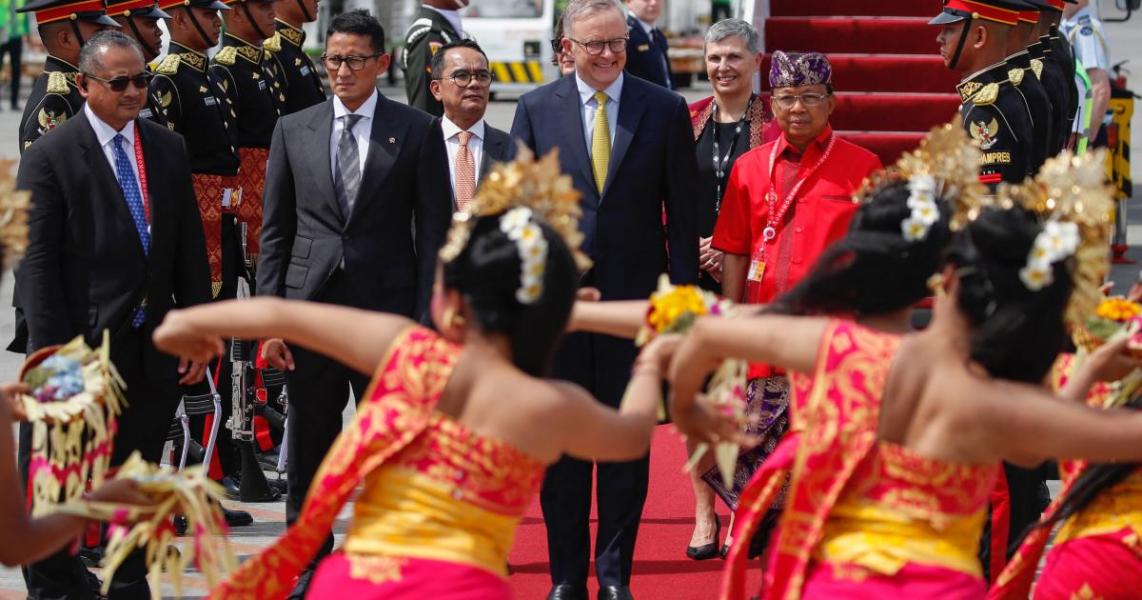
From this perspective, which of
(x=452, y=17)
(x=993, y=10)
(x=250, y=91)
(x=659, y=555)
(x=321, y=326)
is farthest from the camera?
(x=452, y=17)

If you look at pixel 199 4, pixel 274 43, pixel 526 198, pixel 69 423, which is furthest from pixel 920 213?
pixel 274 43

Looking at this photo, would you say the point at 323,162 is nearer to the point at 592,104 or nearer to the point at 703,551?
the point at 592,104

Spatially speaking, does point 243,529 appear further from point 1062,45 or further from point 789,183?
point 1062,45

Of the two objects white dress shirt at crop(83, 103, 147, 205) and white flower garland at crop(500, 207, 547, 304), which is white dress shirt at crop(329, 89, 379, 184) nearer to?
white dress shirt at crop(83, 103, 147, 205)

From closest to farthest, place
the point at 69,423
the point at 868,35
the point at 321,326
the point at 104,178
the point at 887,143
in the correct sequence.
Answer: the point at 321,326 → the point at 69,423 → the point at 104,178 → the point at 887,143 → the point at 868,35

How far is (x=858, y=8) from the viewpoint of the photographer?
10797 mm

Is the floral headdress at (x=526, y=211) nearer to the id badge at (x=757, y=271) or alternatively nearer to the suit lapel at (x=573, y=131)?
the suit lapel at (x=573, y=131)

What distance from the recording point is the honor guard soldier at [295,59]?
8.93 m

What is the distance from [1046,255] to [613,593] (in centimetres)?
Answer: 281

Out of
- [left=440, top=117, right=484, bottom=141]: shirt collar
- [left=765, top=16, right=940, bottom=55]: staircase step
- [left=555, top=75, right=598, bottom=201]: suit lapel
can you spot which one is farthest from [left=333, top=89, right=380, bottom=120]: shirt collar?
[left=765, top=16, right=940, bottom=55]: staircase step

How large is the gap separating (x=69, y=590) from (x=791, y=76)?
3.10 metres

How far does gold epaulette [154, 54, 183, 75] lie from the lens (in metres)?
7.96

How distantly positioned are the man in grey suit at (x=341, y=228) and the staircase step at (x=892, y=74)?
4.67 meters

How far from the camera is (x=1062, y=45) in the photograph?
7.65m
